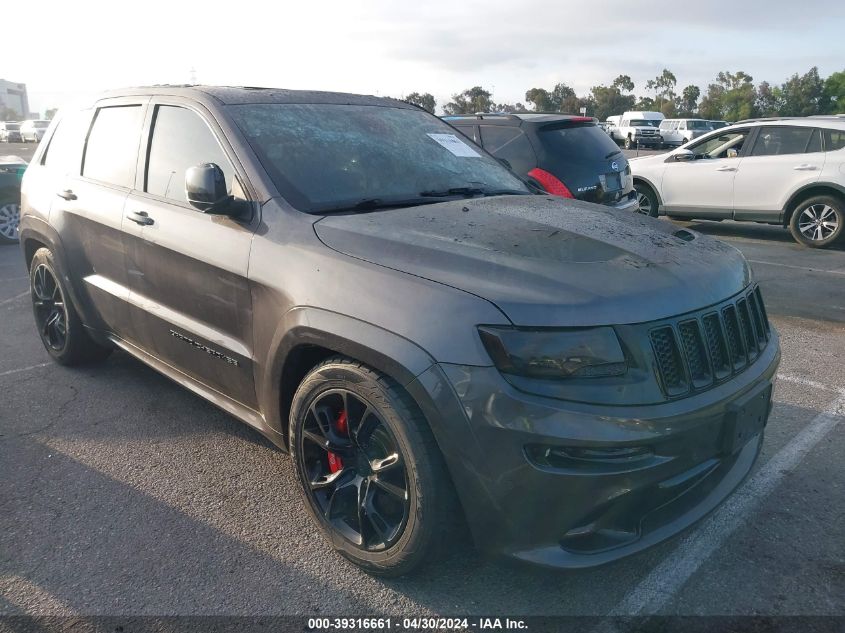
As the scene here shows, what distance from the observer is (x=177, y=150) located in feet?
12.1

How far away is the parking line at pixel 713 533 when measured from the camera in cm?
263

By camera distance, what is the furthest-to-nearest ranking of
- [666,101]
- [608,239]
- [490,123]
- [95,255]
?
[666,101] → [490,123] → [95,255] → [608,239]

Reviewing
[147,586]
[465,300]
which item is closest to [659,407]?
[465,300]

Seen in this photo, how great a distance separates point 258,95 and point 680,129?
138 feet

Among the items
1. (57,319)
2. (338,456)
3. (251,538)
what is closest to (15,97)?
(57,319)

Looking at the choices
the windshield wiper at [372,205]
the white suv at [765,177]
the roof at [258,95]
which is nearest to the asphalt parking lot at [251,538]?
the windshield wiper at [372,205]

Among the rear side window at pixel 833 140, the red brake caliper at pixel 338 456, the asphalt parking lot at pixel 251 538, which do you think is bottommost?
the asphalt parking lot at pixel 251 538

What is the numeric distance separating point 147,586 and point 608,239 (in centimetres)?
222

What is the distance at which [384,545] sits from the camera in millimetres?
2660

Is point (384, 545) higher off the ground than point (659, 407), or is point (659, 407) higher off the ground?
point (659, 407)

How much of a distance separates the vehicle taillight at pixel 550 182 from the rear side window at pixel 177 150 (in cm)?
436

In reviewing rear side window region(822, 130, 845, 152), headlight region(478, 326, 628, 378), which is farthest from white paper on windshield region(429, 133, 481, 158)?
rear side window region(822, 130, 845, 152)

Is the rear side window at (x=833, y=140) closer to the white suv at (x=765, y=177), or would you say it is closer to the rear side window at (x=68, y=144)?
the white suv at (x=765, y=177)

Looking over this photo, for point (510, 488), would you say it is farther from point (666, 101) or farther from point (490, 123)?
point (666, 101)
